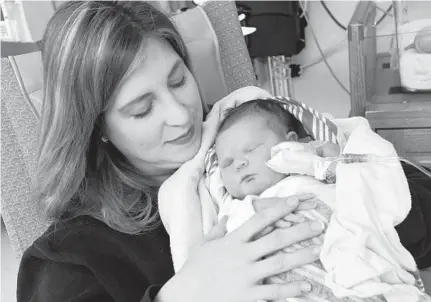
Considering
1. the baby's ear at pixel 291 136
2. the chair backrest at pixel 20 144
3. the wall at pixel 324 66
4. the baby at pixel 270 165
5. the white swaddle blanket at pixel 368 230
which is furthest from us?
the wall at pixel 324 66

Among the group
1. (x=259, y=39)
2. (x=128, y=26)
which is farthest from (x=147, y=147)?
(x=259, y=39)

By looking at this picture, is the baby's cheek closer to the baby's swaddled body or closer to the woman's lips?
the baby's swaddled body

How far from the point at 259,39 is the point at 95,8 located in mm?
1676

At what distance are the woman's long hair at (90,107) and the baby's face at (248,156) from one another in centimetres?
24

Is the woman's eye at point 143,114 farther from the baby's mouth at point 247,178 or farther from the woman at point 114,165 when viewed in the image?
the baby's mouth at point 247,178

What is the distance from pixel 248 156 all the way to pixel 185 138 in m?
0.20

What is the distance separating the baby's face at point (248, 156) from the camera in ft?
3.48

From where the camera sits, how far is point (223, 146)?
1128mm

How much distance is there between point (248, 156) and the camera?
1.08 m

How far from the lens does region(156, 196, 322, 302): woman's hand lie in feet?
2.92

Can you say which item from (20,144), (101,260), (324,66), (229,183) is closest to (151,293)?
(101,260)

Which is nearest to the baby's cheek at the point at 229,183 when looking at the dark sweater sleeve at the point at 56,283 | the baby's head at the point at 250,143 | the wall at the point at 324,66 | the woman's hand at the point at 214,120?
the baby's head at the point at 250,143

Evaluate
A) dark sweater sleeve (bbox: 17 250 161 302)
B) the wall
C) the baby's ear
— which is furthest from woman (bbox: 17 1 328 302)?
the wall

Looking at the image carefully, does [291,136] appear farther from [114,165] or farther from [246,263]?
[114,165]
